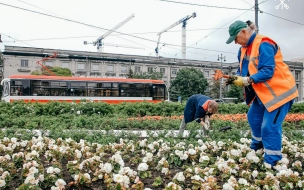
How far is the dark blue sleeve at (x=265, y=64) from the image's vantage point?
353 cm

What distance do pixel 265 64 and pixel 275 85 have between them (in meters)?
0.30

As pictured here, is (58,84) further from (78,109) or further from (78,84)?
(78,109)

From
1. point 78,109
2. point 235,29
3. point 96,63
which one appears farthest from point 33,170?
point 96,63

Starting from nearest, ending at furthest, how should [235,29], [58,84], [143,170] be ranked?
[143,170], [235,29], [58,84]

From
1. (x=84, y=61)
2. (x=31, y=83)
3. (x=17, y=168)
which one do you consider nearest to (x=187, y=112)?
(x=17, y=168)

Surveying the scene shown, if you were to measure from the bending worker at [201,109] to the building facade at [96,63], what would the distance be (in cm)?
3918

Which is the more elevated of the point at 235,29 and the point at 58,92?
the point at 235,29

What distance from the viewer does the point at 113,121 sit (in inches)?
324

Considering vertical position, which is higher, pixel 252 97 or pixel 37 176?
pixel 252 97

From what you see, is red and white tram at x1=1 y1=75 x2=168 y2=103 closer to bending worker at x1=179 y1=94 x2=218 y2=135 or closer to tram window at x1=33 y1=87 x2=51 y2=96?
tram window at x1=33 y1=87 x2=51 y2=96

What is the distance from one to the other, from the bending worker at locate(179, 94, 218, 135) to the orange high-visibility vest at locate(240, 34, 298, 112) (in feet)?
6.15

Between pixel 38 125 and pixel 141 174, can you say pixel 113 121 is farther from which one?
pixel 141 174

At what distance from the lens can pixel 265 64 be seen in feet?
11.7

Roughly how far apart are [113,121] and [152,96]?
17305 mm
